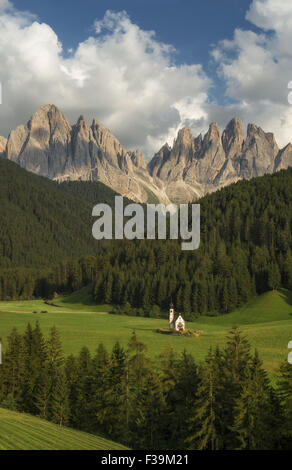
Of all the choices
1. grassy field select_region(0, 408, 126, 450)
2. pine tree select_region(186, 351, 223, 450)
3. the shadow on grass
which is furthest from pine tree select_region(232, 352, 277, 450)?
the shadow on grass

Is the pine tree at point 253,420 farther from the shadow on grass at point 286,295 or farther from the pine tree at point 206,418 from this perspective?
the shadow on grass at point 286,295

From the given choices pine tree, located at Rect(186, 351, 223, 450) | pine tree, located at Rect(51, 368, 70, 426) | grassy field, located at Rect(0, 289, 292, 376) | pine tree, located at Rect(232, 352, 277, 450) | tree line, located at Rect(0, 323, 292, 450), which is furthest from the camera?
grassy field, located at Rect(0, 289, 292, 376)

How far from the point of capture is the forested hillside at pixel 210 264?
404 feet

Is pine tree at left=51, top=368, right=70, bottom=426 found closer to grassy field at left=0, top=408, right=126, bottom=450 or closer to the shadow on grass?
grassy field at left=0, top=408, right=126, bottom=450

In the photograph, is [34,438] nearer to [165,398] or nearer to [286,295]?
[165,398]

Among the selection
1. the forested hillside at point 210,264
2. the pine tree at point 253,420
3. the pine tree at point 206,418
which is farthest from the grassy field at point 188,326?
the pine tree at point 206,418

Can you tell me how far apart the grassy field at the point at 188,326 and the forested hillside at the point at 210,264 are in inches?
Answer: 271

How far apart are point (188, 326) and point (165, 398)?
2559 inches

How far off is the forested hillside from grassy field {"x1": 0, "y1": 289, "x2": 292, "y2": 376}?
6.89 metres

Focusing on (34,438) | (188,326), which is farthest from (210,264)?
(34,438)

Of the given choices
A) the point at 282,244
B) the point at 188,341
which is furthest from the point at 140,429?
the point at 282,244

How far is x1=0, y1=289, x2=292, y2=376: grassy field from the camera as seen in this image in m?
64.4
